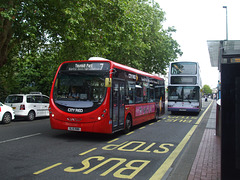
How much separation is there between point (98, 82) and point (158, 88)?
876cm

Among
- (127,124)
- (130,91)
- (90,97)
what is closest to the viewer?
(90,97)

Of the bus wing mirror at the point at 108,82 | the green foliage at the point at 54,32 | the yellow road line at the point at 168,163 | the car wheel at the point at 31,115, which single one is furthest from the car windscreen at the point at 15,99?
the yellow road line at the point at 168,163

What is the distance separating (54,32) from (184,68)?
34.5 ft

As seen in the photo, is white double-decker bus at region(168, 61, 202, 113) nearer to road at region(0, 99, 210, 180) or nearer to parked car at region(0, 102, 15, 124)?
road at region(0, 99, 210, 180)

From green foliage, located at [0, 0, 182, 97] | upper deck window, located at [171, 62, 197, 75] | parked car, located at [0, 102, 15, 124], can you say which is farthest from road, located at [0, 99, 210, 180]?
upper deck window, located at [171, 62, 197, 75]

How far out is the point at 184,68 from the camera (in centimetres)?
2030

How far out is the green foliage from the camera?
13.1 m

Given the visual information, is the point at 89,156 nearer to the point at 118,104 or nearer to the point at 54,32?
the point at 118,104

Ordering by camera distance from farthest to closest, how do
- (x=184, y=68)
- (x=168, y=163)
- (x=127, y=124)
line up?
(x=184, y=68)
(x=127, y=124)
(x=168, y=163)

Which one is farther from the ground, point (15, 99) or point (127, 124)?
point (15, 99)

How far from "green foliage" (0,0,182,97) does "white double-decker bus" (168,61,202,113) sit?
4127 millimetres

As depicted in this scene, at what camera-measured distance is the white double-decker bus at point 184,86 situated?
2017 cm

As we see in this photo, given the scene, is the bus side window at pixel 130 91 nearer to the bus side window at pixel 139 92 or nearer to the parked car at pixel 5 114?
the bus side window at pixel 139 92

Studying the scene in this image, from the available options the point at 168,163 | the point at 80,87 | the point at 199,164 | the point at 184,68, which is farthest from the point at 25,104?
the point at 199,164
